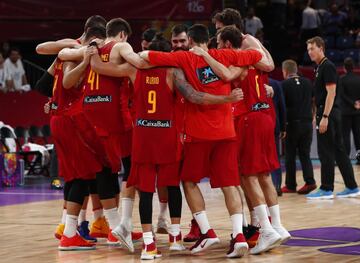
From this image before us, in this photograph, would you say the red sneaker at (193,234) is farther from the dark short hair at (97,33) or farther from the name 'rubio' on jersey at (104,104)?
the dark short hair at (97,33)

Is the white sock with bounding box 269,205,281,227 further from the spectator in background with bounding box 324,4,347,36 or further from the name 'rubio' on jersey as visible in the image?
the spectator in background with bounding box 324,4,347,36

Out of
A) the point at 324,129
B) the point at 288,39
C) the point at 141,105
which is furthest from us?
the point at 288,39

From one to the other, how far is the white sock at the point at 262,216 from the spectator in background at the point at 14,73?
11347 mm

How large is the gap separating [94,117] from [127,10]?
12.1m

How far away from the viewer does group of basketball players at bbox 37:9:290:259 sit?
8.72 m

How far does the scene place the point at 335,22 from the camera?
2483cm

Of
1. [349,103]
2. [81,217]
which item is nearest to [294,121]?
[349,103]

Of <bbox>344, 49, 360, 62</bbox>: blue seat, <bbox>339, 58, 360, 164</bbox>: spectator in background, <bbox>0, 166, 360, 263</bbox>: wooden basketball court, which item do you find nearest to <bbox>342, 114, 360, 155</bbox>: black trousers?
<bbox>339, 58, 360, 164</bbox>: spectator in background

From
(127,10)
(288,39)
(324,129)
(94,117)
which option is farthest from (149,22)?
(94,117)

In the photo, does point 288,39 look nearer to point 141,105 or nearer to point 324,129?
point 324,129

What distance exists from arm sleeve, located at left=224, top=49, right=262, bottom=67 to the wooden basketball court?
1.74 m

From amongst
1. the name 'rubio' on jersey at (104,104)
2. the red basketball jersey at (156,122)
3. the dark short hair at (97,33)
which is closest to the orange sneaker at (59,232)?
the name 'rubio' on jersey at (104,104)

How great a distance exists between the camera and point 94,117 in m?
9.20

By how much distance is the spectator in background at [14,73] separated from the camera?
19562 millimetres
